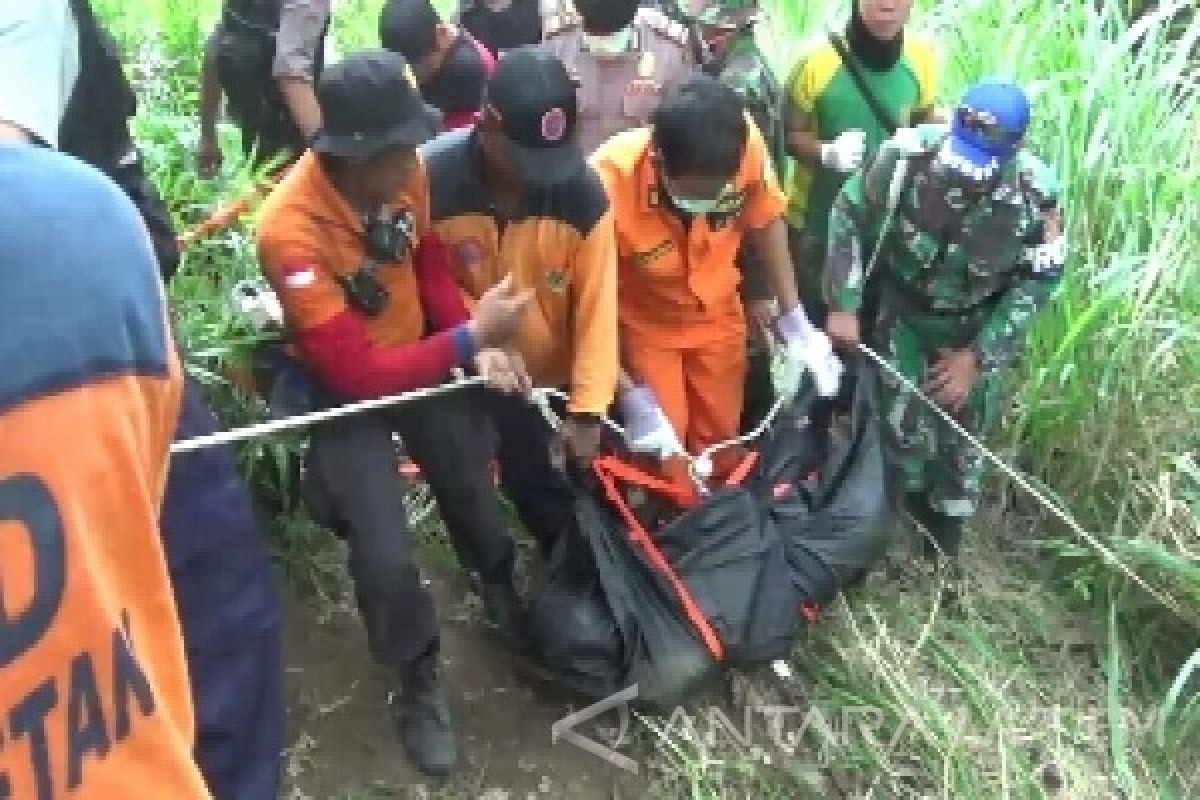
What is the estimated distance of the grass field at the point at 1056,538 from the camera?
2.93 metres

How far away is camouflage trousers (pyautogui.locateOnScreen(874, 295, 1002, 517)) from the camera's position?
10.8ft

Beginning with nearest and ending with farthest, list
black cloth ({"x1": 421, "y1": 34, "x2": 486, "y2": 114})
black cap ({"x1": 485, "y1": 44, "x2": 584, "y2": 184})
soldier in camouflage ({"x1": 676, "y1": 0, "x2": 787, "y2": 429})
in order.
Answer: black cap ({"x1": 485, "y1": 44, "x2": 584, "y2": 184}) < soldier in camouflage ({"x1": 676, "y1": 0, "x2": 787, "y2": 429}) < black cloth ({"x1": 421, "y1": 34, "x2": 486, "y2": 114})

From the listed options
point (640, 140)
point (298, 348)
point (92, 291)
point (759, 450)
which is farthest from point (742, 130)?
point (92, 291)

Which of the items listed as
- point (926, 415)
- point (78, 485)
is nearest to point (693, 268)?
point (926, 415)

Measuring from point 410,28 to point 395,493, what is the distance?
62.4 inches

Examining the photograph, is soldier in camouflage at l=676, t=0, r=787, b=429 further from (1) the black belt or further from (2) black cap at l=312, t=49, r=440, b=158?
(2) black cap at l=312, t=49, r=440, b=158

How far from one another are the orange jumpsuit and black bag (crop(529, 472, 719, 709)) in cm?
34

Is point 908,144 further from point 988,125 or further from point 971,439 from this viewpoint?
point 971,439

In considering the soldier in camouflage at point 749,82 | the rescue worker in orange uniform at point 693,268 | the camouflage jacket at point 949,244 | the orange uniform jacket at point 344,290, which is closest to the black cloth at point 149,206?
the orange uniform jacket at point 344,290

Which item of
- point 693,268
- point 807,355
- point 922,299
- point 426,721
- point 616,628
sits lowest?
point 426,721

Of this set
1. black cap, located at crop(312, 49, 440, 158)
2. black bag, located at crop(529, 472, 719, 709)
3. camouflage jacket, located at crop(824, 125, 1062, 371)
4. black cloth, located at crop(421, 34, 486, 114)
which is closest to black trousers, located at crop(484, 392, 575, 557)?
black bag, located at crop(529, 472, 719, 709)

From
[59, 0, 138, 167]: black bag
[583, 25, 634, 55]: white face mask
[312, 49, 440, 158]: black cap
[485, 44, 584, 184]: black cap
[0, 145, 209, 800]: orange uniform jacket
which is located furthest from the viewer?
[583, 25, 634, 55]: white face mask

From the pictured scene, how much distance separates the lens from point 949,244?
3100 mm

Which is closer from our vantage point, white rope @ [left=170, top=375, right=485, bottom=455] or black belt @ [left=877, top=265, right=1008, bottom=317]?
white rope @ [left=170, top=375, right=485, bottom=455]
